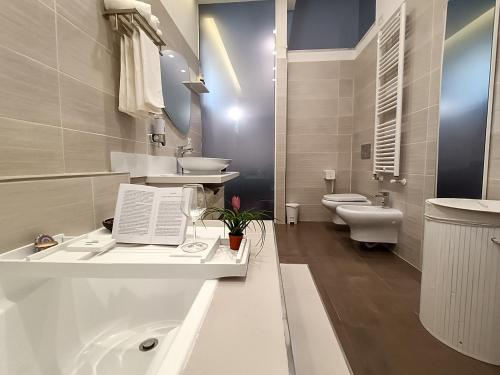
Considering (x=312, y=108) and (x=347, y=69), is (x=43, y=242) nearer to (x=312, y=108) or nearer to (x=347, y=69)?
(x=312, y=108)

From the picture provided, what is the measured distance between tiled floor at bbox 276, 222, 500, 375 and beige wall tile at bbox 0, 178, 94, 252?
144 centimetres

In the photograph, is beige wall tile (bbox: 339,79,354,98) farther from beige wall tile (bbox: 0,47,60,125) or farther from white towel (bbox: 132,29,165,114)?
beige wall tile (bbox: 0,47,60,125)

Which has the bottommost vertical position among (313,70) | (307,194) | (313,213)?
(313,213)

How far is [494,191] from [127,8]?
91.7 inches

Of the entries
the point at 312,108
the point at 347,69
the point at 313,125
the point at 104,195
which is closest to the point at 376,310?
the point at 104,195

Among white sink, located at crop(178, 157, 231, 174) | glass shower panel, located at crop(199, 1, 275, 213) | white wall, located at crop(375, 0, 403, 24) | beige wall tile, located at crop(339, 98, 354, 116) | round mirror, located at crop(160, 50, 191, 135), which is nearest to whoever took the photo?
white sink, located at crop(178, 157, 231, 174)

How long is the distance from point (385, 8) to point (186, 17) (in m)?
2.22

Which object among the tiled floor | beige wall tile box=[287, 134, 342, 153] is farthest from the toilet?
beige wall tile box=[287, 134, 342, 153]

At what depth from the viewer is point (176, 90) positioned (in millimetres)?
2564

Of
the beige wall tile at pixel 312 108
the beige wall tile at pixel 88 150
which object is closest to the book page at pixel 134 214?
the beige wall tile at pixel 88 150

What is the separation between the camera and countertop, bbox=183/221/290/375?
462 millimetres

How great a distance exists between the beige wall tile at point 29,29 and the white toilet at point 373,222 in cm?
242

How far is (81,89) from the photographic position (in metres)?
1.27

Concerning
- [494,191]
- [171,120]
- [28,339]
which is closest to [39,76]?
[28,339]
